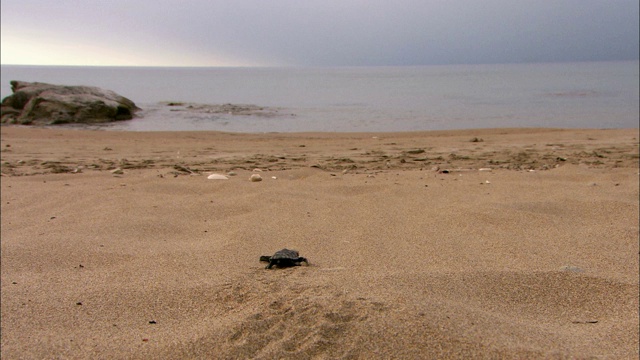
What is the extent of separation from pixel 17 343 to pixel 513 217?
260cm

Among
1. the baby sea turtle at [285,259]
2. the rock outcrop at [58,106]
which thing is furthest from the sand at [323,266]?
the rock outcrop at [58,106]

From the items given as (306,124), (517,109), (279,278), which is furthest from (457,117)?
(279,278)

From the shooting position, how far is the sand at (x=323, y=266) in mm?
1563

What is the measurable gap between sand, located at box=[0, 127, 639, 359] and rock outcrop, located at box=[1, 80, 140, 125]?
998 cm

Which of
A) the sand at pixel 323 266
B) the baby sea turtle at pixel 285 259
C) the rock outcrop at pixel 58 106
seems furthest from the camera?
the rock outcrop at pixel 58 106

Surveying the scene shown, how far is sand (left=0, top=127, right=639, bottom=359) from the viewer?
1563 millimetres

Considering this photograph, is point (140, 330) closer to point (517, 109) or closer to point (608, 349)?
point (608, 349)

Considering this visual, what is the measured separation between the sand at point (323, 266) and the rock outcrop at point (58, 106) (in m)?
9.98

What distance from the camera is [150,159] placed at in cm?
636

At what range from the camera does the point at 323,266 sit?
218cm

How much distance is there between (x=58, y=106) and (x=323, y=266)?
1405cm

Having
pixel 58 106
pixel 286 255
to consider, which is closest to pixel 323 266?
pixel 286 255

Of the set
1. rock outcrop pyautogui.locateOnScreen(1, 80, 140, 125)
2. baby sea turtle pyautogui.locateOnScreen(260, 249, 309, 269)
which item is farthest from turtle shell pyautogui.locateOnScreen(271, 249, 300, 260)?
rock outcrop pyautogui.locateOnScreen(1, 80, 140, 125)

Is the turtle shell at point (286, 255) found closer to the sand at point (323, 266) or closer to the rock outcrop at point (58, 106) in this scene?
the sand at point (323, 266)
